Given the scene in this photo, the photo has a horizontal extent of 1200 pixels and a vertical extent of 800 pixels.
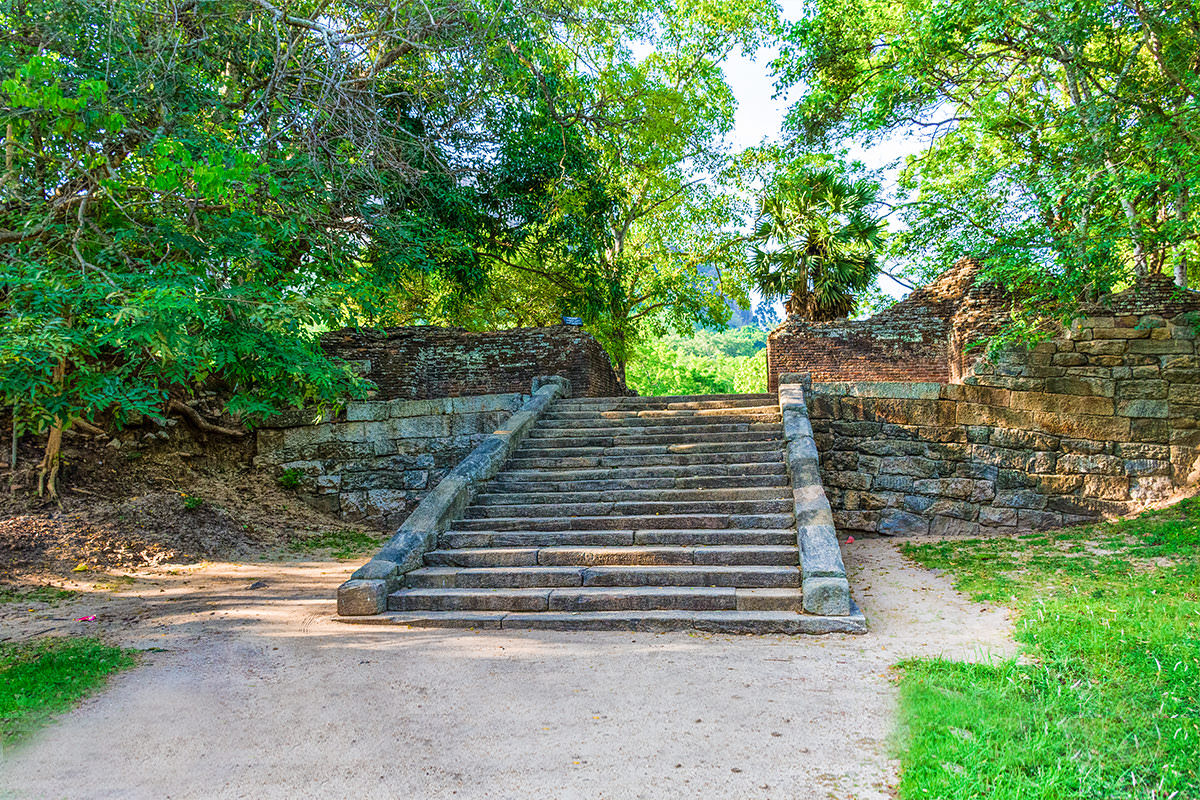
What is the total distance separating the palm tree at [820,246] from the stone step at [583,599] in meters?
9.62

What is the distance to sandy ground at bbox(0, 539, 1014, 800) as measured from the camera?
3.17 metres

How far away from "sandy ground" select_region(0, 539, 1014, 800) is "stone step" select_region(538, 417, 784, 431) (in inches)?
152

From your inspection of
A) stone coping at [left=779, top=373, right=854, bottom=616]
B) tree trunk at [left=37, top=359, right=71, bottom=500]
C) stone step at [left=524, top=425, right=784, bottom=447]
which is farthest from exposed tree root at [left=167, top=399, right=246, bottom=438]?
stone coping at [left=779, top=373, right=854, bottom=616]

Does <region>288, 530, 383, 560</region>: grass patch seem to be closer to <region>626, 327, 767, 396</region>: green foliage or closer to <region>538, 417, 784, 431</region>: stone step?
<region>538, 417, 784, 431</region>: stone step

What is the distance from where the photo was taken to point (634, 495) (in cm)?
771

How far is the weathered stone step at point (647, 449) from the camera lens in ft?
28.4

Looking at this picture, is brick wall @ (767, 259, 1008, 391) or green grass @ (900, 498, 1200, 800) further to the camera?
brick wall @ (767, 259, 1008, 391)

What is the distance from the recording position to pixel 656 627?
215 inches

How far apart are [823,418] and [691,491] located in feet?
9.69

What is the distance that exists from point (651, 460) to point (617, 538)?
6.28ft

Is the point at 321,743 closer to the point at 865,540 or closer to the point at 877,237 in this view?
the point at 865,540

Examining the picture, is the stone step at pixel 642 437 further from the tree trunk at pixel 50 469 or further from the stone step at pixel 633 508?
the tree trunk at pixel 50 469

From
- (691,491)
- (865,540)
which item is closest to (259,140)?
(691,491)

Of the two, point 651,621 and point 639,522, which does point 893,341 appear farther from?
point 651,621
